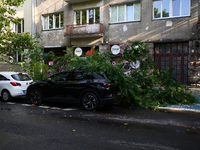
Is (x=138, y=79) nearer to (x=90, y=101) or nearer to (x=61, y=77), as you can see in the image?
(x=90, y=101)

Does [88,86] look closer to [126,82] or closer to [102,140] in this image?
[126,82]

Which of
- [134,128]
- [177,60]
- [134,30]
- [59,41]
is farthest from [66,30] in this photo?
[134,128]

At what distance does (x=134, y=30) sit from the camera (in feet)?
53.8

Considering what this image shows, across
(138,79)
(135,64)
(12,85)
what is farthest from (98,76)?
(12,85)

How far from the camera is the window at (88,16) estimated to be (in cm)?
1816

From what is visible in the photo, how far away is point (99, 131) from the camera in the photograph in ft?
16.1

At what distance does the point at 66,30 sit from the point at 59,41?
141cm

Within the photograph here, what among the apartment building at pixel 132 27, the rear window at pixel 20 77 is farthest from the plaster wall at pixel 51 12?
the rear window at pixel 20 77

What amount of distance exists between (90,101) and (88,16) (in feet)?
41.5

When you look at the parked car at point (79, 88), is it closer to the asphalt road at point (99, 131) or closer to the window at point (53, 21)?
the asphalt road at point (99, 131)

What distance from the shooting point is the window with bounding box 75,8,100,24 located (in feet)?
59.6

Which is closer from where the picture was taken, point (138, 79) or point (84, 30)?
point (138, 79)

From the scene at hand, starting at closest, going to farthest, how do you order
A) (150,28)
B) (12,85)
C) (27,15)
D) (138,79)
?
(138,79) < (12,85) < (150,28) < (27,15)

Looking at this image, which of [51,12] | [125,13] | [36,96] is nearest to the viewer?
[36,96]
